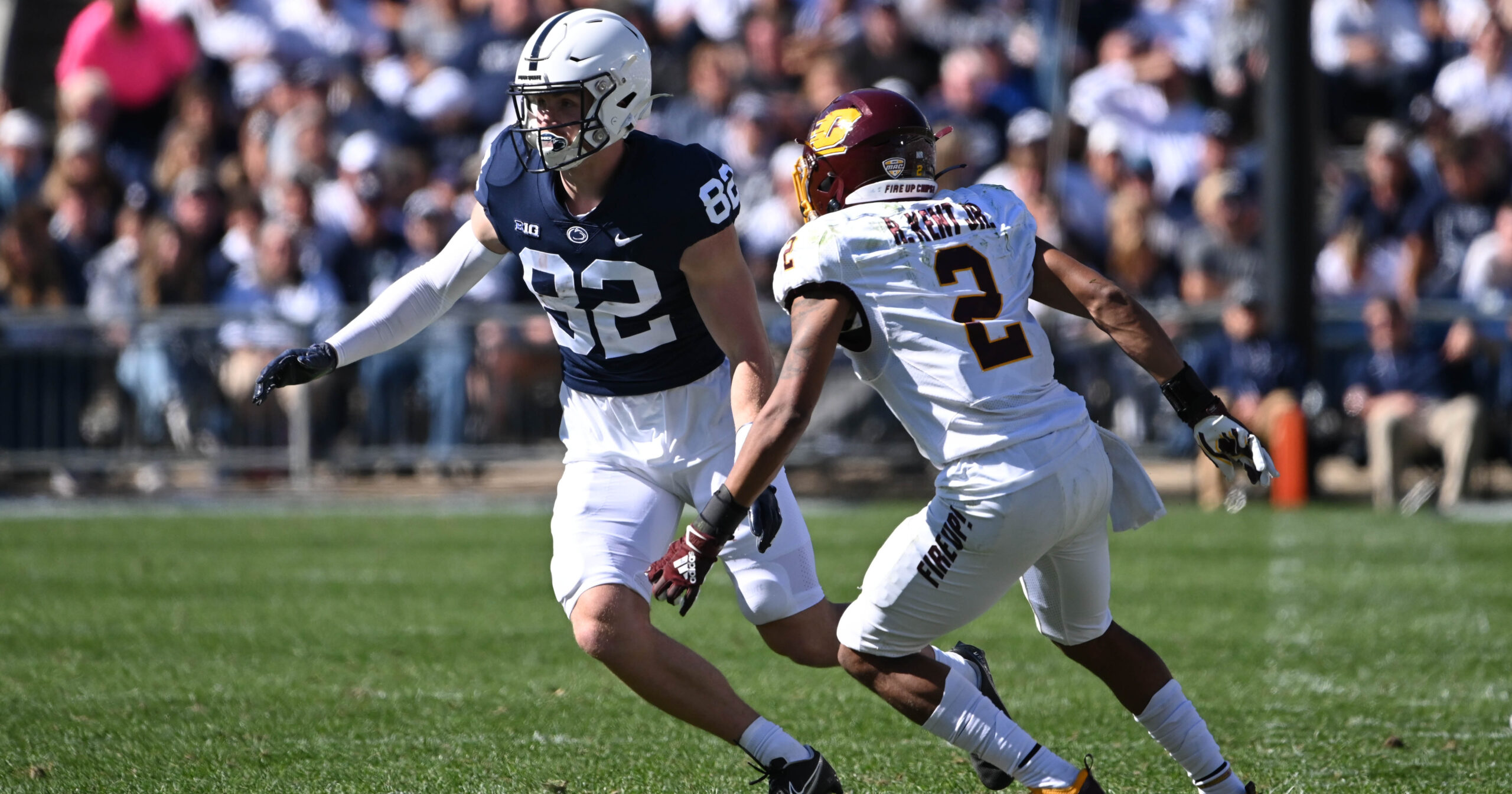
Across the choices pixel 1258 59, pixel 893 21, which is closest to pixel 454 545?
pixel 893 21

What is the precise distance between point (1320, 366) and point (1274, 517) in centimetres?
151

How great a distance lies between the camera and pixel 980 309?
13.1 ft

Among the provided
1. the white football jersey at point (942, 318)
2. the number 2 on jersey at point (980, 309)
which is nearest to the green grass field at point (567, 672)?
the white football jersey at point (942, 318)

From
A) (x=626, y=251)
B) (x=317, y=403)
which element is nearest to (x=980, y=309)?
(x=626, y=251)

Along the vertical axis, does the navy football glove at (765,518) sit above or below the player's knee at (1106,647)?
above

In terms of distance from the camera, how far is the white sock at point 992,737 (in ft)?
13.1

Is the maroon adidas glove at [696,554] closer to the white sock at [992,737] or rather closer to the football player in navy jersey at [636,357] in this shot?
the football player in navy jersey at [636,357]

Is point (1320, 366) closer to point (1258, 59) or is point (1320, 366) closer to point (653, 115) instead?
point (1258, 59)

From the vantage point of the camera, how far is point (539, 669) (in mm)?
6457

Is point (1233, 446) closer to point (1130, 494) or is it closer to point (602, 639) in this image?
point (1130, 494)

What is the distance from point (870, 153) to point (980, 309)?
48 centimetres

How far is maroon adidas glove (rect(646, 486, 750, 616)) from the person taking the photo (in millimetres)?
3842

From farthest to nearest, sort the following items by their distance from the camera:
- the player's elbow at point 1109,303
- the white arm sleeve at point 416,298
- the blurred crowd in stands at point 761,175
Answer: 1. the blurred crowd in stands at point 761,175
2. the white arm sleeve at point 416,298
3. the player's elbow at point 1109,303

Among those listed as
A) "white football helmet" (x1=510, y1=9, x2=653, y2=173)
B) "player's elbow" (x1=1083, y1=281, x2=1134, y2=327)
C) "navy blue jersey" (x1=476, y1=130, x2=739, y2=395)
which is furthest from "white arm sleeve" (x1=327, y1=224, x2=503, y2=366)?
"player's elbow" (x1=1083, y1=281, x2=1134, y2=327)
